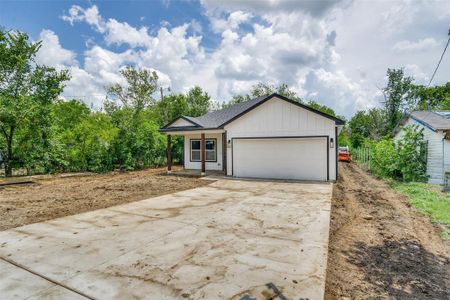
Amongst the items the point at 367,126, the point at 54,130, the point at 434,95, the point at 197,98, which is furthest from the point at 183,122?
the point at 434,95

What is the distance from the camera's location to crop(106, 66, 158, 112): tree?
94.2 ft

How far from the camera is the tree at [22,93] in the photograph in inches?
470

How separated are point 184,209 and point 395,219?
209 inches

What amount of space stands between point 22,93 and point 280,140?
13.1 meters

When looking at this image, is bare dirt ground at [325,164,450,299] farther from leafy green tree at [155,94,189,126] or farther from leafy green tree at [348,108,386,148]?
leafy green tree at [348,108,386,148]

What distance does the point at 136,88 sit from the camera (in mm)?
28969

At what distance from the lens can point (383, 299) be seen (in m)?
2.90

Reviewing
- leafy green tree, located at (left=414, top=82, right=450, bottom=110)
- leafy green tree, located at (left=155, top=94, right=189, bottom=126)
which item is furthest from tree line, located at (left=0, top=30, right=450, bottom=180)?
leafy green tree, located at (left=414, top=82, right=450, bottom=110)

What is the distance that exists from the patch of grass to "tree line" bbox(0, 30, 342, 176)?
15.2 meters

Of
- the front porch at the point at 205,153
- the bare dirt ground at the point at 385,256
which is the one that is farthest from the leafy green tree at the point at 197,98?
the bare dirt ground at the point at 385,256

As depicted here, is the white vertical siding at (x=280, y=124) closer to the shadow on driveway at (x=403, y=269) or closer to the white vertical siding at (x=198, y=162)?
the white vertical siding at (x=198, y=162)

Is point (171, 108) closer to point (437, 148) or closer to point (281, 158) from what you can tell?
point (281, 158)

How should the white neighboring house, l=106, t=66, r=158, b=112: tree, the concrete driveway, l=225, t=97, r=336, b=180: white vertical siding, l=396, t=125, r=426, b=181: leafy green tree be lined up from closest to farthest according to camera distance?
1. the concrete driveway
2. the white neighboring house
3. l=225, t=97, r=336, b=180: white vertical siding
4. l=396, t=125, r=426, b=181: leafy green tree
5. l=106, t=66, r=158, b=112: tree

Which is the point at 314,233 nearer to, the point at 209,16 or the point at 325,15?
the point at 325,15
